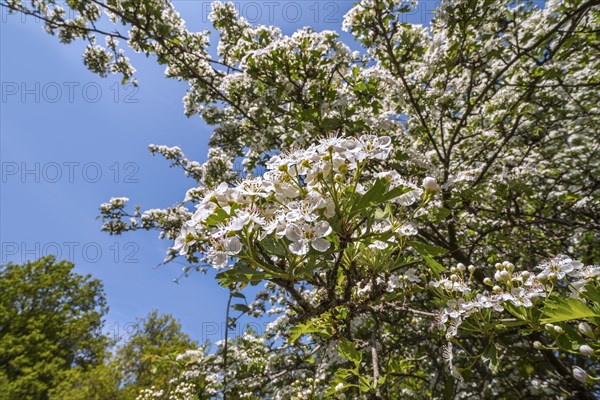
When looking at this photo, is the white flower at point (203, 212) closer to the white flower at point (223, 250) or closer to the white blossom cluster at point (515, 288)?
the white flower at point (223, 250)

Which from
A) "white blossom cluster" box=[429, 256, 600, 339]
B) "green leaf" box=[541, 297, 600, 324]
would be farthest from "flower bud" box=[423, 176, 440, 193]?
"green leaf" box=[541, 297, 600, 324]

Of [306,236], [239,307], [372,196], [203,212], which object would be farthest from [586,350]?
[239,307]

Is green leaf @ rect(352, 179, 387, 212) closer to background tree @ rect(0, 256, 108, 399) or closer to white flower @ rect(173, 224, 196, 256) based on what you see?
white flower @ rect(173, 224, 196, 256)

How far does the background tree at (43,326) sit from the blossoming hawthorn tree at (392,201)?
48.8 feet

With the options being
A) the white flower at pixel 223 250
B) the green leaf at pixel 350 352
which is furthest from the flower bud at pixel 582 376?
the white flower at pixel 223 250

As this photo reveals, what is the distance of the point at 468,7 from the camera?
2844mm

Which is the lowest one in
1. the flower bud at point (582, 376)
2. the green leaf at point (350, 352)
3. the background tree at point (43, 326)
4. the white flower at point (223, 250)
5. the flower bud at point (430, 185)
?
the flower bud at point (582, 376)

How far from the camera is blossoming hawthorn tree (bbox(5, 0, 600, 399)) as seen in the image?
3.77 feet

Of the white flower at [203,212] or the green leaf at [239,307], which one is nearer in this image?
the white flower at [203,212]

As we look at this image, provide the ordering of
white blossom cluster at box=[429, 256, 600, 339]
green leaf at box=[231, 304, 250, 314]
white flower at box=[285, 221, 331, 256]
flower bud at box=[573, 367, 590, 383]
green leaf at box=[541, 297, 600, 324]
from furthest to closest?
green leaf at box=[231, 304, 250, 314] → flower bud at box=[573, 367, 590, 383] → white blossom cluster at box=[429, 256, 600, 339] → white flower at box=[285, 221, 331, 256] → green leaf at box=[541, 297, 600, 324]

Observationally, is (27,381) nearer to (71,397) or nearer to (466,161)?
(71,397)

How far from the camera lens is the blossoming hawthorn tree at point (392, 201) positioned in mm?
1148

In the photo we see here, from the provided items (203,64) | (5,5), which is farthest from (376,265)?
(5,5)

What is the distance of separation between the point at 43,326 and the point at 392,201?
21276 millimetres
